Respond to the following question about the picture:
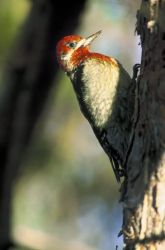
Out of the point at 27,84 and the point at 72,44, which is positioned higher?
the point at 27,84

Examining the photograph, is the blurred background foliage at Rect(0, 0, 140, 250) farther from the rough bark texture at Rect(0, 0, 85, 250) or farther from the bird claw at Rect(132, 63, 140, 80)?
the rough bark texture at Rect(0, 0, 85, 250)

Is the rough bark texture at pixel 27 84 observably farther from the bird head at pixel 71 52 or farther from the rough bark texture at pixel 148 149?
the bird head at pixel 71 52

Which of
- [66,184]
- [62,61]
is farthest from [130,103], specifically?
[66,184]

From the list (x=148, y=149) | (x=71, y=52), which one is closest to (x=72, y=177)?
(x=71, y=52)

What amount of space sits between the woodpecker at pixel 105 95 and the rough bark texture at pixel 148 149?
0.71 m

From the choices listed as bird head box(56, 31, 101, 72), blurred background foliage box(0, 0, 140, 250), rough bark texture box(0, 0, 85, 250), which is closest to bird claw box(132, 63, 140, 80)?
bird head box(56, 31, 101, 72)

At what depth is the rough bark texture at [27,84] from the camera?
99.7 inches

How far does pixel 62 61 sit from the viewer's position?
5516 mm

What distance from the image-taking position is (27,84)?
255 cm

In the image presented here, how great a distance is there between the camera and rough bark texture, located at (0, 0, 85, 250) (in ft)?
8.31

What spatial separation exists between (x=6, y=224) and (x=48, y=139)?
5.76 meters

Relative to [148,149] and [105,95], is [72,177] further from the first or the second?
[148,149]

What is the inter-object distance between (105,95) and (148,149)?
1.38 metres

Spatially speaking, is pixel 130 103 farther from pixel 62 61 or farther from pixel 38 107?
pixel 38 107
